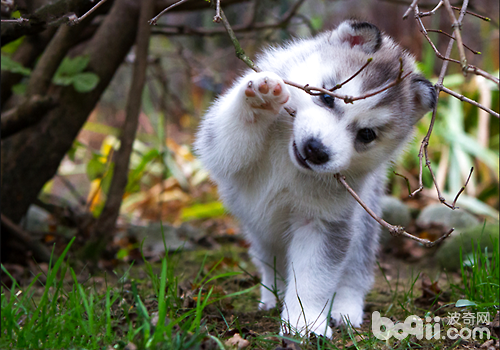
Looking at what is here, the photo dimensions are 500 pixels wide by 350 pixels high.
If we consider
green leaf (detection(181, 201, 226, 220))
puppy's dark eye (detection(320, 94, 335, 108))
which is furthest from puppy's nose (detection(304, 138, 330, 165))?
green leaf (detection(181, 201, 226, 220))

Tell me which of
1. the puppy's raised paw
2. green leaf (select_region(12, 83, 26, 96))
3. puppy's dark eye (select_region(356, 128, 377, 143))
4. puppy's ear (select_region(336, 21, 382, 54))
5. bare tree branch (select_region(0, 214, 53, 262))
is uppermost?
puppy's ear (select_region(336, 21, 382, 54))

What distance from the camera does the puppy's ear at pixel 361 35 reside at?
312 centimetres

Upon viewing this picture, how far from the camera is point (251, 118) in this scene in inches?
112

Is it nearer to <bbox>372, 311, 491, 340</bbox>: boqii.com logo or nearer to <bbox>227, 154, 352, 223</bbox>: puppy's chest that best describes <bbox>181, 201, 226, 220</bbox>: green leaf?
<bbox>227, 154, 352, 223</bbox>: puppy's chest

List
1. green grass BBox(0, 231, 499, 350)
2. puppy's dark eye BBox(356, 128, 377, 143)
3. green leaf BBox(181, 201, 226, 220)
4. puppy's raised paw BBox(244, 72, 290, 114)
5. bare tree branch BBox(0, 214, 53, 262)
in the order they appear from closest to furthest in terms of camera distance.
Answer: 1. green grass BBox(0, 231, 499, 350)
2. puppy's raised paw BBox(244, 72, 290, 114)
3. puppy's dark eye BBox(356, 128, 377, 143)
4. bare tree branch BBox(0, 214, 53, 262)
5. green leaf BBox(181, 201, 226, 220)

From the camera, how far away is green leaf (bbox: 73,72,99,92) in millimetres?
3895

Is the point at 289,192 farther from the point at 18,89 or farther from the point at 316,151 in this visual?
the point at 18,89

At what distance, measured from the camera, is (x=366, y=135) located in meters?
2.94

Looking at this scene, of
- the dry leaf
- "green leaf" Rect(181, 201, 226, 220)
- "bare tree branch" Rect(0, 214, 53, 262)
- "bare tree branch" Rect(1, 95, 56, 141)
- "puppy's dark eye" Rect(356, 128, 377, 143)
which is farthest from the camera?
"green leaf" Rect(181, 201, 226, 220)

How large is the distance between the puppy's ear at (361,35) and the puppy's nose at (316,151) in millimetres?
964

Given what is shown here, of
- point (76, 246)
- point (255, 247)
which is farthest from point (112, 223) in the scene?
point (255, 247)

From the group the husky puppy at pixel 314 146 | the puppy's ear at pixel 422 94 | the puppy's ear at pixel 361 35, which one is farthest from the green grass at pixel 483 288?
the puppy's ear at pixel 361 35

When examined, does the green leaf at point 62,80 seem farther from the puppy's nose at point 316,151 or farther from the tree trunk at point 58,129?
the puppy's nose at point 316,151

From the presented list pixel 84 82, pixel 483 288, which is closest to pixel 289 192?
pixel 483 288
